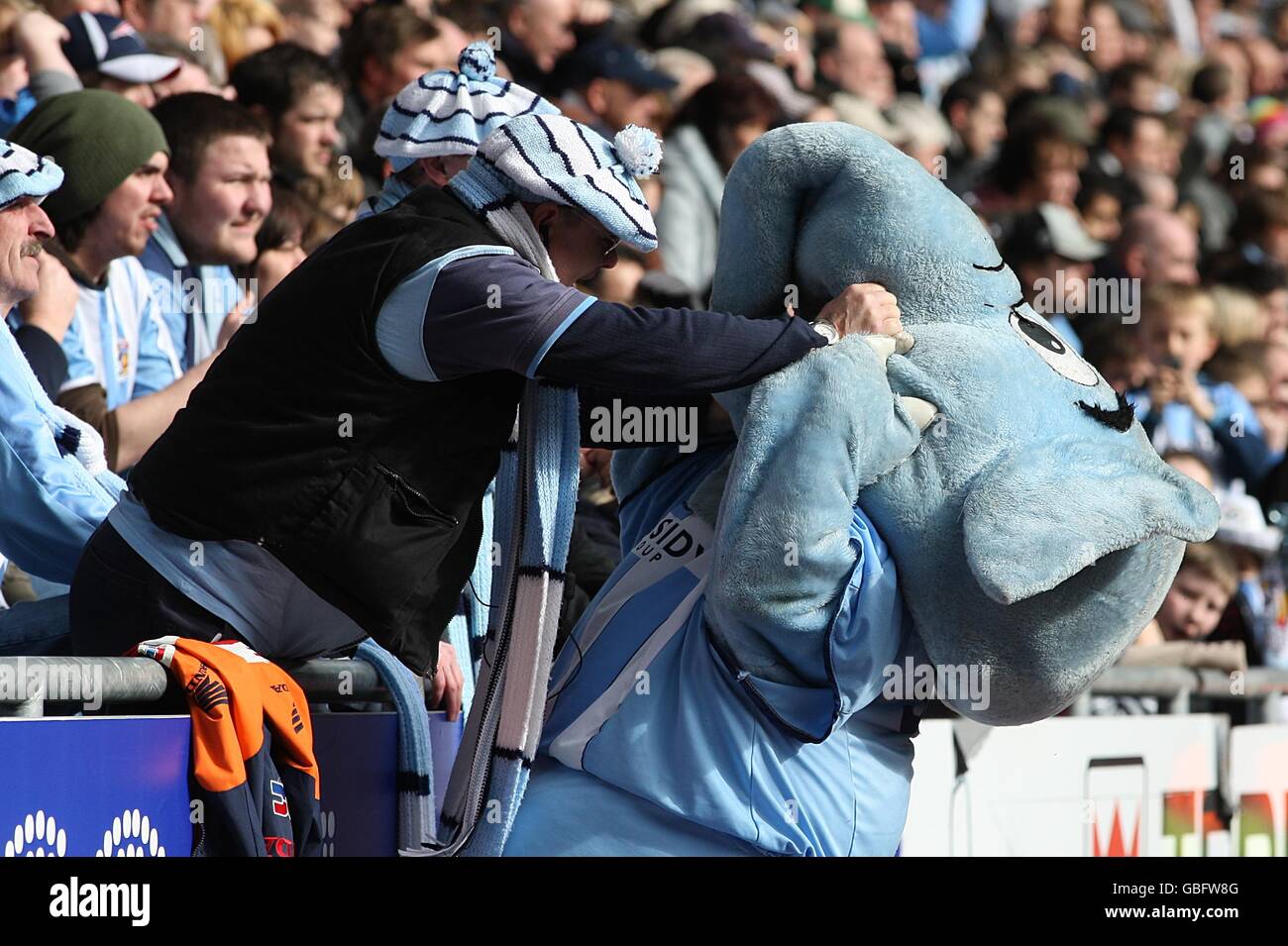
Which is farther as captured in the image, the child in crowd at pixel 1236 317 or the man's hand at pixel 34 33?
the child in crowd at pixel 1236 317

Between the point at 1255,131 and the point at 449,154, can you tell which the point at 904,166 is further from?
the point at 1255,131

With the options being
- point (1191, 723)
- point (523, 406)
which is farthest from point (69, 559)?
point (1191, 723)

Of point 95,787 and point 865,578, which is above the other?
point 865,578

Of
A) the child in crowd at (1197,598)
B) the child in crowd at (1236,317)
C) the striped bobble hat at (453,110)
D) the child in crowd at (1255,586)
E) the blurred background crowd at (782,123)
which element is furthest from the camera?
the child in crowd at (1236,317)

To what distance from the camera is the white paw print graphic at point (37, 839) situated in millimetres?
2229

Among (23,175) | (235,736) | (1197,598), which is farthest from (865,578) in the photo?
(1197,598)

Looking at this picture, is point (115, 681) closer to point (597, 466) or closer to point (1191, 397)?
point (597, 466)

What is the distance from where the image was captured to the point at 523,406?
2.54m

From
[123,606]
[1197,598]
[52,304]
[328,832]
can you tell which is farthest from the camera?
[1197,598]

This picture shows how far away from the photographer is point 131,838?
2377 mm

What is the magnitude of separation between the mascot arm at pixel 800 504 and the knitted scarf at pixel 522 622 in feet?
0.72

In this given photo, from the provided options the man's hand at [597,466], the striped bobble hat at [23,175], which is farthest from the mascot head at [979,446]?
the man's hand at [597,466]

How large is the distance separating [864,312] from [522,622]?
24.6 inches

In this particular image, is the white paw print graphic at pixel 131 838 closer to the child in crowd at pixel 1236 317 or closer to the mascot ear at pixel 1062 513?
the mascot ear at pixel 1062 513
